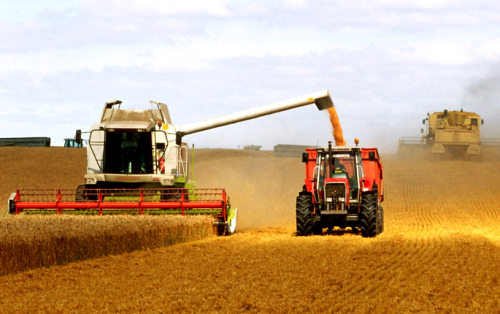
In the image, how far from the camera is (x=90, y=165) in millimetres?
16453

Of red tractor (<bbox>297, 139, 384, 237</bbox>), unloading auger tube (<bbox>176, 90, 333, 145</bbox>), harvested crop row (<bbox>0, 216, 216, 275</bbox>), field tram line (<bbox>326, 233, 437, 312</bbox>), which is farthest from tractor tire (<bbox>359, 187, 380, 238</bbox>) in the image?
unloading auger tube (<bbox>176, 90, 333, 145</bbox>)

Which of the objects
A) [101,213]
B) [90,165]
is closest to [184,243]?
[101,213]

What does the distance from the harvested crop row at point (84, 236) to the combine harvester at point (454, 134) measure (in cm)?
2740

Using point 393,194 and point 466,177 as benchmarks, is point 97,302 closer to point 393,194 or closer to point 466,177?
point 393,194

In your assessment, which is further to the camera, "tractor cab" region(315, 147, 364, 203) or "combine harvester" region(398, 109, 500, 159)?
"combine harvester" region(398, 109, 500, 159)

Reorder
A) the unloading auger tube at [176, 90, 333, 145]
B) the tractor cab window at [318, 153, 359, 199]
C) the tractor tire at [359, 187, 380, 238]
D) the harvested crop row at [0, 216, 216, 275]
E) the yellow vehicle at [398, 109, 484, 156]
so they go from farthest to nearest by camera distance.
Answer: the yellow vehicle at [398, 109, 484, 156]
the unloading auger tube at [176, 90, 333, 145]
the tractor cab window at [318, 153, 359, 199]
the tractor tire at [359, 187, 380, 238]
the harvested crop row at [0, 216, 216, 275]

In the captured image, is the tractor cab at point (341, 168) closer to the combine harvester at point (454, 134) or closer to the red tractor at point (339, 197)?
the red tractor at point (339, 197)

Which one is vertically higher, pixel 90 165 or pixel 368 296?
pixel 90 165

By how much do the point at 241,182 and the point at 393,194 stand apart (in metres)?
7.76

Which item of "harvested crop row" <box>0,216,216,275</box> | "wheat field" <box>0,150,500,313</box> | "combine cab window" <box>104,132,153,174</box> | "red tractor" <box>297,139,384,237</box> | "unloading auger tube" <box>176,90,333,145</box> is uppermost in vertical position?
"unloading auger tube" <box>176,90,333,145</box>

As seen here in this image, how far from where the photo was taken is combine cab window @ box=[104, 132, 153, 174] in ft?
53.3

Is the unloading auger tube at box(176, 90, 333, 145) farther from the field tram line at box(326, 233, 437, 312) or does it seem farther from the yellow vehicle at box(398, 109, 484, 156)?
the yellow vehicle at box(398, 109, 484, 156)

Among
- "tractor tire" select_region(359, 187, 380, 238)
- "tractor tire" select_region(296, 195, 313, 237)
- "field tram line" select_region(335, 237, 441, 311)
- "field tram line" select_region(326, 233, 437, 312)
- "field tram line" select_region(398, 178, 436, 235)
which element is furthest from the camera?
"field tram line" select_region(398, 178, 436, 235)

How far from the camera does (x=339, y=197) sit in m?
14.0
